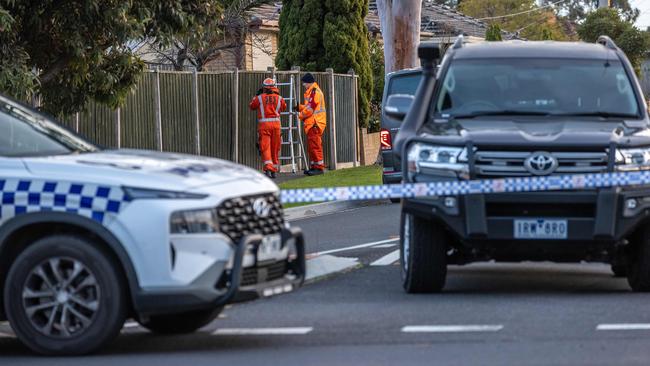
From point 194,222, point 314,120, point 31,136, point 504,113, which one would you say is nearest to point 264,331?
point 194,222

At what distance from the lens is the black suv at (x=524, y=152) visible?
9.79 m

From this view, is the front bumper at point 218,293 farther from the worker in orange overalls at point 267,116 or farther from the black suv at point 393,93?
the worker in orange overalls at point 267,116

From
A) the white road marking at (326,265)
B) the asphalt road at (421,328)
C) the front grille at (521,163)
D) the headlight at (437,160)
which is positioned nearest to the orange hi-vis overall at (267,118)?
the white road marking at (326,265)

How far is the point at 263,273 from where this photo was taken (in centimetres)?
813

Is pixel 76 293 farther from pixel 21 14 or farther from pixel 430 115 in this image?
pixel 21 14

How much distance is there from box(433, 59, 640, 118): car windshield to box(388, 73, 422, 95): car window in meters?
8.82

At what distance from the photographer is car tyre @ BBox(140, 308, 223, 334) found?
891cm

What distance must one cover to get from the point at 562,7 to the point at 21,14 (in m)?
95.7

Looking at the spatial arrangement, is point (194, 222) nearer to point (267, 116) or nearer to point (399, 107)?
point (399, 107)

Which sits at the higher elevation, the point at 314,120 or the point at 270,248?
the point at 270,248

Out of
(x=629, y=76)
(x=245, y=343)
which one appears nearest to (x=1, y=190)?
(x=245, y=343)

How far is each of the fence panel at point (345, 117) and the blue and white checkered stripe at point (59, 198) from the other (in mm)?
22497

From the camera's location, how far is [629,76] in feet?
36.8

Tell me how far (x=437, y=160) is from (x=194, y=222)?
2723mm
